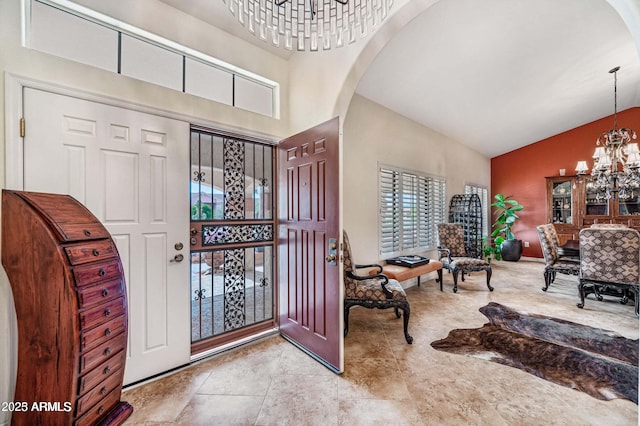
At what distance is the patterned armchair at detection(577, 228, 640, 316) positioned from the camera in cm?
327

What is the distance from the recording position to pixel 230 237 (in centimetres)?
257

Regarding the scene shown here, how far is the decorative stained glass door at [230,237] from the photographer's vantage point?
2414 millimetres

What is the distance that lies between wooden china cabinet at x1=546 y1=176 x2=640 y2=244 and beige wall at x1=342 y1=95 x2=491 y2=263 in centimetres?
402

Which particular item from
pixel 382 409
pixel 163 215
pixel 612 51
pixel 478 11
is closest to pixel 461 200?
pixel 612 51

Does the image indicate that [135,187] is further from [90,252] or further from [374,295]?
[374,295]

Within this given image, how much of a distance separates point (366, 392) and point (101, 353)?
5.50 ft

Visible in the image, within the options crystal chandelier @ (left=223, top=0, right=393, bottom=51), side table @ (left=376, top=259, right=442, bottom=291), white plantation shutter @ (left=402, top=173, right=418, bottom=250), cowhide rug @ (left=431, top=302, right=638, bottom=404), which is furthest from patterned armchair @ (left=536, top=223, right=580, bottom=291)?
crystal chandelier @ (left=223, top=0, right=393, bottom=51)

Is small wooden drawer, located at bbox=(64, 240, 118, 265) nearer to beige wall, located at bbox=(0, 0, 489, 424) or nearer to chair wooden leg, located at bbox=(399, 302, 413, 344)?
beige wall, located at bbox=(0, 0, 489, 424)

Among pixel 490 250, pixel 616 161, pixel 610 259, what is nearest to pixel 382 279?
pixel 610 259

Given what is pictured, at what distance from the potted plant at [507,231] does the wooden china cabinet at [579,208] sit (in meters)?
0.76

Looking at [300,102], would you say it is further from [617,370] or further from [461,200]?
[461,200]

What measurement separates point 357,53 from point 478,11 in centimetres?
147

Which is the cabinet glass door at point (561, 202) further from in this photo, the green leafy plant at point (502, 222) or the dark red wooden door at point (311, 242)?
the dark red wooden door at point (311, 242)

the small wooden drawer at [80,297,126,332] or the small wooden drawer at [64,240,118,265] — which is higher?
the small wooden drawer at [64,240,118,265]
